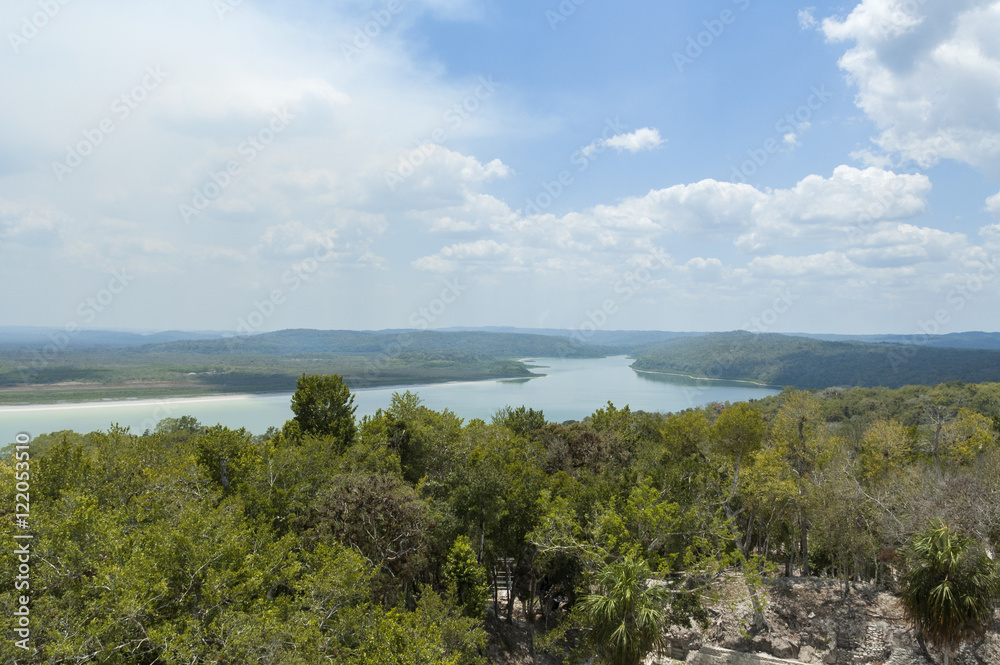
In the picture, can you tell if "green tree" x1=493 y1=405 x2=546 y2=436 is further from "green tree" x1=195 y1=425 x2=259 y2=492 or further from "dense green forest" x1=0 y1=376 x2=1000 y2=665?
"green tree" x1=195 y1=425 x2=259 y2=492

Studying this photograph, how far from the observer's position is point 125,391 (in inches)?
4070

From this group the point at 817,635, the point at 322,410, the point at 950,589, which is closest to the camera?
the point at 950,589

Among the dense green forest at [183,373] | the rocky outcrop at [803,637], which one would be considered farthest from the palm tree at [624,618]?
the dense green forest at [183,373]

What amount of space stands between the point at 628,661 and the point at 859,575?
15.8 meters

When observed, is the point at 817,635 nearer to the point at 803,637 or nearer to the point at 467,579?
the point at 803,637

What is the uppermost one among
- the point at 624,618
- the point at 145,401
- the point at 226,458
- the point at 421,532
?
the point at 226,458

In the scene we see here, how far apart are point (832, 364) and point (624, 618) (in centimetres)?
17340

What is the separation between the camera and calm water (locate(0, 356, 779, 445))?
77.8 meters

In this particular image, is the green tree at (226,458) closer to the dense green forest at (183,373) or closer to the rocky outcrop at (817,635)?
the rocky outcrop at (817,635)

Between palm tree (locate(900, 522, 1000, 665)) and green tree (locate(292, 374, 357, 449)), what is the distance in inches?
963

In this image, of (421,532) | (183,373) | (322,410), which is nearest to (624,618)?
(421,532)

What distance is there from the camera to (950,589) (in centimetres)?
1215

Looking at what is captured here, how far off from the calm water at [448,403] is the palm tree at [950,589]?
5866cm

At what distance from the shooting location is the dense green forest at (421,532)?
32.1ft
